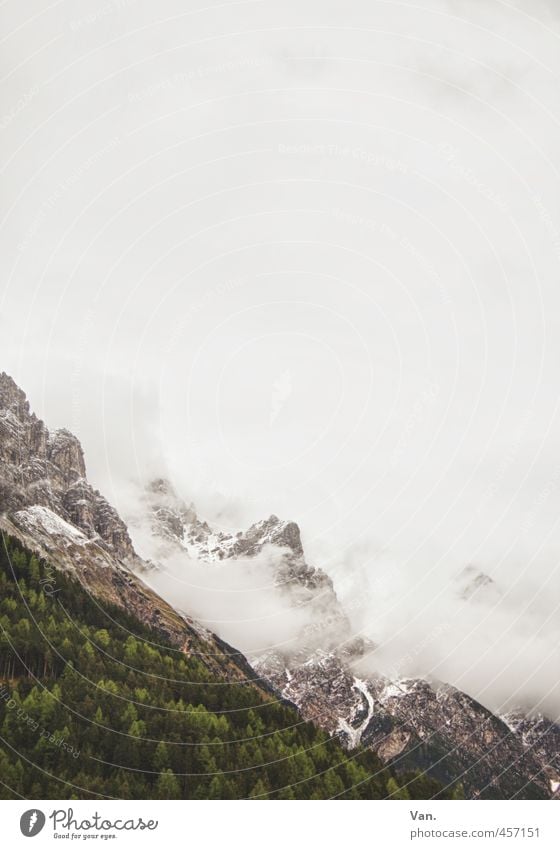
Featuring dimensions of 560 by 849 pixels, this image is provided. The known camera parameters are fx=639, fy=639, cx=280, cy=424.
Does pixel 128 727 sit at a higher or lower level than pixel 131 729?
higher

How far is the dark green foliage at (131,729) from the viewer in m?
75.4

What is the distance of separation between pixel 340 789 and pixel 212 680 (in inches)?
2030

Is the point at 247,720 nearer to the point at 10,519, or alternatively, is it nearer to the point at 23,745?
the point at 23,745

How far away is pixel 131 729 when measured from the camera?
84.8m

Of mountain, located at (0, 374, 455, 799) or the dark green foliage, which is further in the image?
mountain, located at (0, 374, 455, 799)

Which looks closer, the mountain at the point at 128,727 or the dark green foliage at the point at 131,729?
the dark green foliage at the point at 131,729

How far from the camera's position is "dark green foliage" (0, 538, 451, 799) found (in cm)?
7538

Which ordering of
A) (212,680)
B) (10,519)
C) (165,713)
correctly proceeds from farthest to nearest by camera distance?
(10,519) < (212,680) < (165,713)

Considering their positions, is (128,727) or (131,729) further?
(128,727)

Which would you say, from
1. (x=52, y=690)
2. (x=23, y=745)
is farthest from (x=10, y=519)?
(x=23, y=745)
